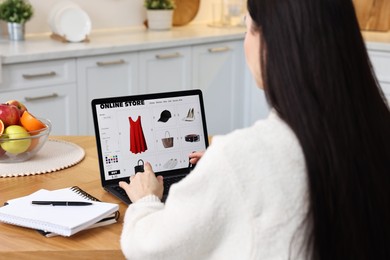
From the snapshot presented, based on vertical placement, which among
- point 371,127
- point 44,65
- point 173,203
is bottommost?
point 44,65

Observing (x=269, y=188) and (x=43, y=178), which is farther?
(x=43, y=178)

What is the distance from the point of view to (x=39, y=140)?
197 cm

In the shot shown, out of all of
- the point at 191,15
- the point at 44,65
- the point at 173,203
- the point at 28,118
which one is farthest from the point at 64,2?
the point at 173,203

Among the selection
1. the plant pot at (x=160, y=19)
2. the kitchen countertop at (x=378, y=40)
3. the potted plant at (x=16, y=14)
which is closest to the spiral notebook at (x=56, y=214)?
the potted plant at (x=16, y=14)

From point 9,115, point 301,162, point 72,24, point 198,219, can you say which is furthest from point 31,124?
point 72,24

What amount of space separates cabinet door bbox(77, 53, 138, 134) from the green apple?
5.19 ft

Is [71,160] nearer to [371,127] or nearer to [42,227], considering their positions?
[42,227]

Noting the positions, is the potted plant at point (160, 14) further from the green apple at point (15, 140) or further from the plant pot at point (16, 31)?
the green apple at point (15, 140)

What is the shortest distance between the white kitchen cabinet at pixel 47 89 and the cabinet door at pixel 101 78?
0.05m

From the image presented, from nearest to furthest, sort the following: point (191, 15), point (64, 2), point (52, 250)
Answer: point (52, 250) → point (64, 2) → point (191, 15)

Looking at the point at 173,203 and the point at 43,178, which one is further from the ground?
the point at 173,203

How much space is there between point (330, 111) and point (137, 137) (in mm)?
773

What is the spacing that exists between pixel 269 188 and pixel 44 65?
7.70 feet

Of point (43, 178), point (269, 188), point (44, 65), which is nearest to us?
point (269, 188)
